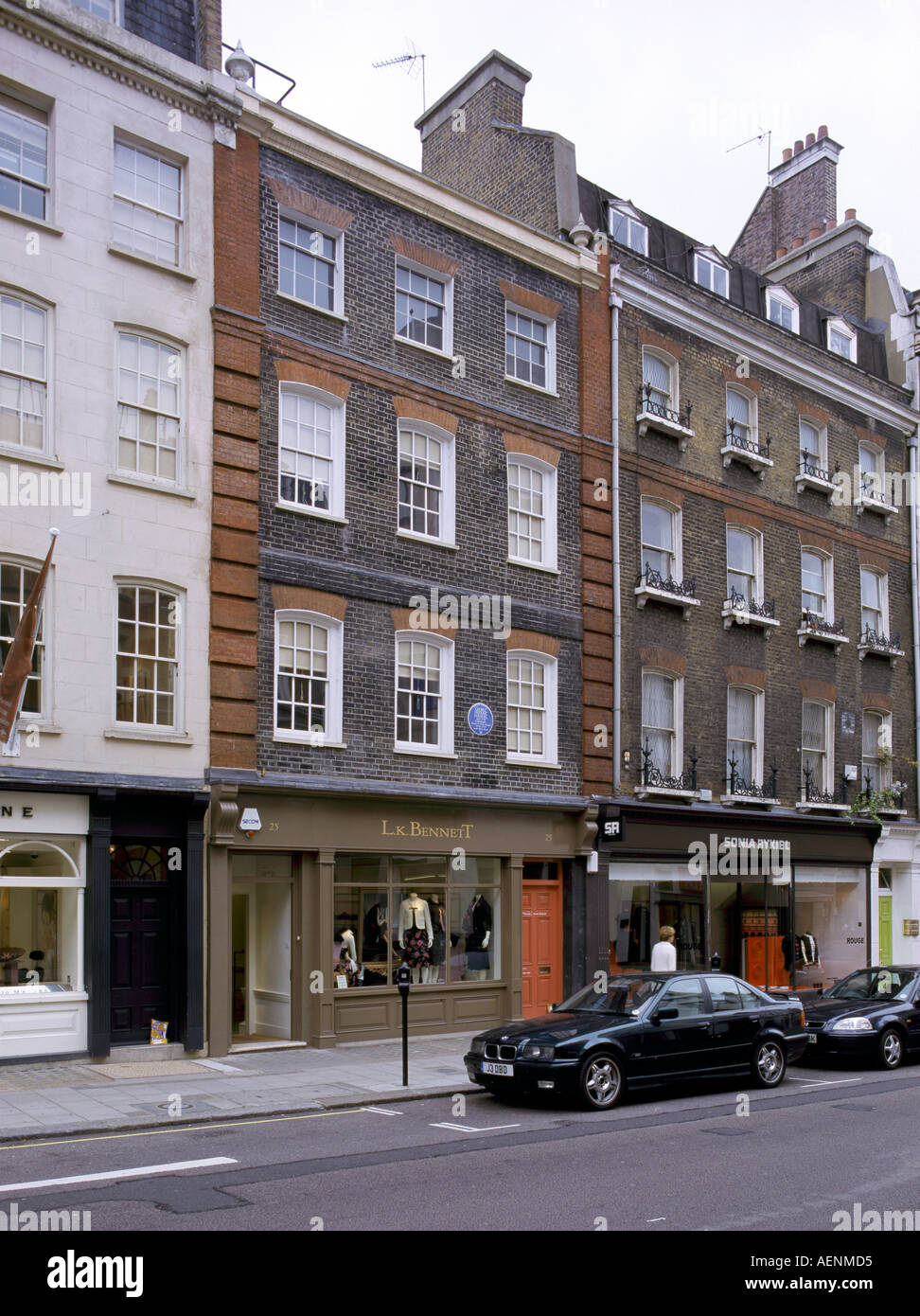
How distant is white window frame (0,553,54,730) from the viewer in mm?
15213

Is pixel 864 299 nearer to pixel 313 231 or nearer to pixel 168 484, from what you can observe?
pixel 313 231

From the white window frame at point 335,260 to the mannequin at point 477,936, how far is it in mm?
9415

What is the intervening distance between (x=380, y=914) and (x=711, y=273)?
613 inches

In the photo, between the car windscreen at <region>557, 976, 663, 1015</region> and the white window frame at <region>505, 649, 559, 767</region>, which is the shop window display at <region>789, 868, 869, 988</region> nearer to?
the white window frame at <region>505, 649, 559, 767</region>

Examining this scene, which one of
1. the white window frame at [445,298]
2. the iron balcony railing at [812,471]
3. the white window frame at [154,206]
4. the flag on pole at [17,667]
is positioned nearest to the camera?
the flag on pole at [17,667]

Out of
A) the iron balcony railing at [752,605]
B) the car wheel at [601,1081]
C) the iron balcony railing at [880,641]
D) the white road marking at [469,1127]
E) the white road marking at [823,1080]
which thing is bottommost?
the white road marking at [823,1080]

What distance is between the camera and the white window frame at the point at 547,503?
21.5 meters

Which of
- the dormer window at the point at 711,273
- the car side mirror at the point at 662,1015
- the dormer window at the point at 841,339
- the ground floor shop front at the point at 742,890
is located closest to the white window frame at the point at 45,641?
the car side mirror at the point at 662,1015

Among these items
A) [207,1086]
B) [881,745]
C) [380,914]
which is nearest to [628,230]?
[881,745]

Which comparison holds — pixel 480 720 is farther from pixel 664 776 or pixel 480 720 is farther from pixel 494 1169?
pixel 494 1169

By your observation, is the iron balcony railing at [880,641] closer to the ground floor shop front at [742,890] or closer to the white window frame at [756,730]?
the ground floor shop front at [742,890]

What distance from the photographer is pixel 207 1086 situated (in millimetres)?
14383

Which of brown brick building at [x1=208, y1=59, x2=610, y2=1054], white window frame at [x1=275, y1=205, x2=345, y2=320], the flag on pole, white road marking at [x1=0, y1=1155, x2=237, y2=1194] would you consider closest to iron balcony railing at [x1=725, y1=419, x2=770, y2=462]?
brown brick building at [x1=208, y1=59, x2=610, y2=1054]

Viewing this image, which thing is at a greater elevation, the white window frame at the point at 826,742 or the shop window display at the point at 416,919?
the white window frame at the point at 826,742
